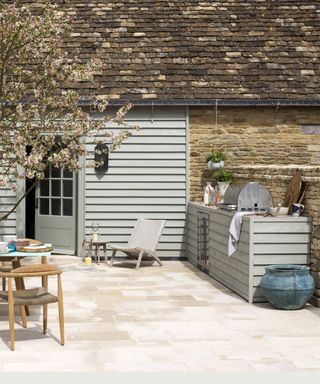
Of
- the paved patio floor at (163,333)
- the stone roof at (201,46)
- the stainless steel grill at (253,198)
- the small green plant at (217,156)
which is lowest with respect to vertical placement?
the paved patio floor at (163,333)

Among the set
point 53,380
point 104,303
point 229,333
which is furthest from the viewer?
point 104,303

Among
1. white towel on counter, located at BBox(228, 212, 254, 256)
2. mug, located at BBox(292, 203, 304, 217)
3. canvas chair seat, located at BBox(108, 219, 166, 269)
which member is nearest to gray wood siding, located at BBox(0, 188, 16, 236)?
canvas chair seat, located at BBox(108, 219, 166, 269)

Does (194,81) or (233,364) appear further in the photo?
(194,81)

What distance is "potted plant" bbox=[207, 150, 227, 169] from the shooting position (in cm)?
1471

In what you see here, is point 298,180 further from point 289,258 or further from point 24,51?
point 24,51

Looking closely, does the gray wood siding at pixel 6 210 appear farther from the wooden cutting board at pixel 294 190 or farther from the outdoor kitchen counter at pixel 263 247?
the wooden cutting board at pixel 294 190

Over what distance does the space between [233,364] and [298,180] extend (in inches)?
150

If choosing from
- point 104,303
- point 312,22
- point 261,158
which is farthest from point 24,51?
point 312,22

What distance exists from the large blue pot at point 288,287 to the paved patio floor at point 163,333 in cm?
14

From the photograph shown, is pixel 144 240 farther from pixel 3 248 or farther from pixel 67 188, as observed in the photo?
pixel 3 248

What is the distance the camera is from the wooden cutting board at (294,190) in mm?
10227

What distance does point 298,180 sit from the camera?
33.5 feet

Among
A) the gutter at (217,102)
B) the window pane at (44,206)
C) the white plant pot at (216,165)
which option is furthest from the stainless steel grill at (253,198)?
the window pane at (44,206)

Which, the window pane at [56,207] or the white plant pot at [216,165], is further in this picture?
→ the window pane at [56,207]
